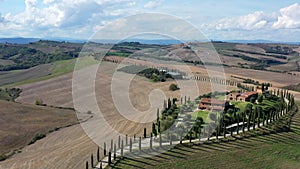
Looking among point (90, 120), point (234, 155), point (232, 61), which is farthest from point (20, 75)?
point (234, 155)

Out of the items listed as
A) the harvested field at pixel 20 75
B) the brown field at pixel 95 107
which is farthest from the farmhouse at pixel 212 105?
the harvested field at pixel 20 75

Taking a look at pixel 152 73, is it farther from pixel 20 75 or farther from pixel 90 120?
pixel 20 75

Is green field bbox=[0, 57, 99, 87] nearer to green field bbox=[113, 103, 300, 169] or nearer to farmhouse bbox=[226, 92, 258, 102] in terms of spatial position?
farmhouse bbox=[226, 92, 258, 102]

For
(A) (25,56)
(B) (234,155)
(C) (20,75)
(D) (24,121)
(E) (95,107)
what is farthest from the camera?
(A) (25,56)

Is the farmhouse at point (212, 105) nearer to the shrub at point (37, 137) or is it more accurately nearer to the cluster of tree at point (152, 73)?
the shrub at point (37, 137)

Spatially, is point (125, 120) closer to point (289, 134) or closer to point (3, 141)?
point (3, 141)

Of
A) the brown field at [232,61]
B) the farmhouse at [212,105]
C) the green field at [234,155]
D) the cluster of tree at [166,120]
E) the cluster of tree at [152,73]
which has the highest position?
the brown field at [232,61]

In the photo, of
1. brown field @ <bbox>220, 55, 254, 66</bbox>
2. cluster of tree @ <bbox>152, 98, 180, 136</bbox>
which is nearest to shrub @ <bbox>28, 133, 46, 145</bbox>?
cluster of tree @ <bbox>152, 98, 180, 136</bbox>

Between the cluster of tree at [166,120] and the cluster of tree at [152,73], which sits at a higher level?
the cluster of tree at [152,73]

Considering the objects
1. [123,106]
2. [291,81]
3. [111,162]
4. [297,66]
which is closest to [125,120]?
[123,106]

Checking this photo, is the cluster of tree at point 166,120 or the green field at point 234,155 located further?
the cluster of tree at point 166,120
